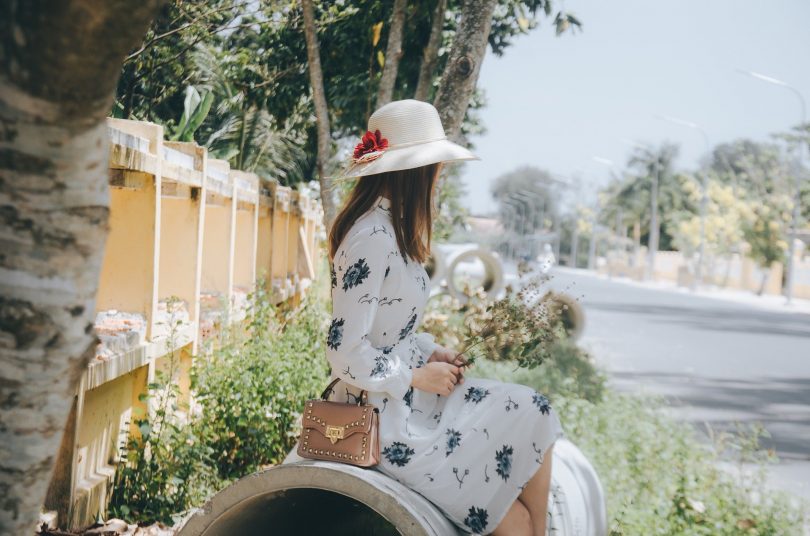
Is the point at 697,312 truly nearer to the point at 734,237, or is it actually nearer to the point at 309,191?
the point at 309,191

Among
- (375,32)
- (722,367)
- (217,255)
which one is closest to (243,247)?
(217,255)

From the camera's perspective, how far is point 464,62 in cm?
558

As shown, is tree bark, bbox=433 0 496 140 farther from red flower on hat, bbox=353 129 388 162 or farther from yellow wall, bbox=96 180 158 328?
red flower on hat, bbox=353 129 388 162

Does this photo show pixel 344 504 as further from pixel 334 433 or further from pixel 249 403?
pixel 249 403

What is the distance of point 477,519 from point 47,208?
75.2 inches

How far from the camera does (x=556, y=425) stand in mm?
3025

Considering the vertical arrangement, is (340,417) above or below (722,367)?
above

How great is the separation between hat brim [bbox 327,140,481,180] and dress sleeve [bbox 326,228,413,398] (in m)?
0.24

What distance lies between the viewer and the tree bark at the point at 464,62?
18.3 feet

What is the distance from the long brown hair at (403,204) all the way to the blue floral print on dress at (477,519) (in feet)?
2.64

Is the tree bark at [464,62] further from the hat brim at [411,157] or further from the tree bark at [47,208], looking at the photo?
the tree bark at [47,208]

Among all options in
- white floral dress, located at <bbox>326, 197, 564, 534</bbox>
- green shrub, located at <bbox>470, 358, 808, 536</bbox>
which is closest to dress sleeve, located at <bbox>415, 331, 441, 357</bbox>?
white floral dress, located at <bbox>326, 197, 564, 534</bbox>

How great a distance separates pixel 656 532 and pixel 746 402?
266 inches

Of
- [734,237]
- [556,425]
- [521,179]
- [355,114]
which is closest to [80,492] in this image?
[556,425]
